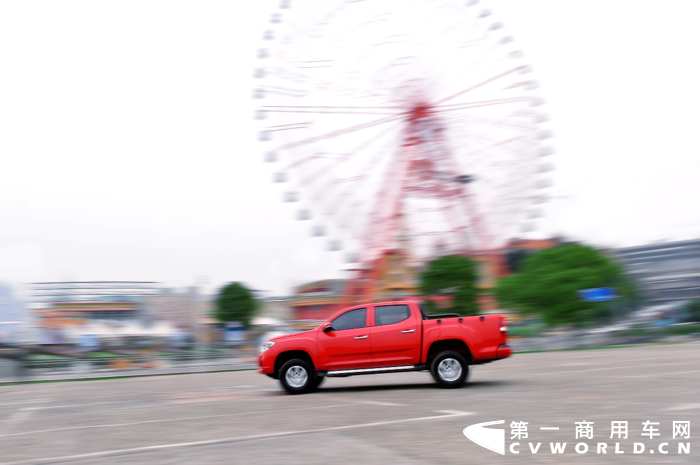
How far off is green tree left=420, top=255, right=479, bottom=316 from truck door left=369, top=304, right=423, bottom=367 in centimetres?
4092

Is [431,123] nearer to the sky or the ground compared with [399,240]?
nearer to the sky

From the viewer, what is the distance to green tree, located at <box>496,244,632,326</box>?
196 ft

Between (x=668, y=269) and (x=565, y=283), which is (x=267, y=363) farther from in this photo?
(x=668, y=269)

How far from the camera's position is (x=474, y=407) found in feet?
31.0

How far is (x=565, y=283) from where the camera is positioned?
2408 inches

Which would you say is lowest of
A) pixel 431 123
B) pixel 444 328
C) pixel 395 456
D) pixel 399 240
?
pixel 395 456

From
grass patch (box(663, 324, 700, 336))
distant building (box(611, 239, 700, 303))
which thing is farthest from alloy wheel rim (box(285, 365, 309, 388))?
distant building (box(611, 239, 700, 303))

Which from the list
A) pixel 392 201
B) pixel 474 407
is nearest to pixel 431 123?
pixel 392 201

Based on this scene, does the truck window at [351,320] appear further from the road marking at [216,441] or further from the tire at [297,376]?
the road marking at [216,441]

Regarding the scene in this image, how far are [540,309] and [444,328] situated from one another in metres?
A: 50.5

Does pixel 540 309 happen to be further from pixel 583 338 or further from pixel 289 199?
pixel 289 199

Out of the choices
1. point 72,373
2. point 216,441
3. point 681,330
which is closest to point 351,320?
point 216,441

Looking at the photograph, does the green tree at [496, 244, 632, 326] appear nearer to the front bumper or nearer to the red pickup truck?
the red pickup truck

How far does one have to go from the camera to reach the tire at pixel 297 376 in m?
13.2
